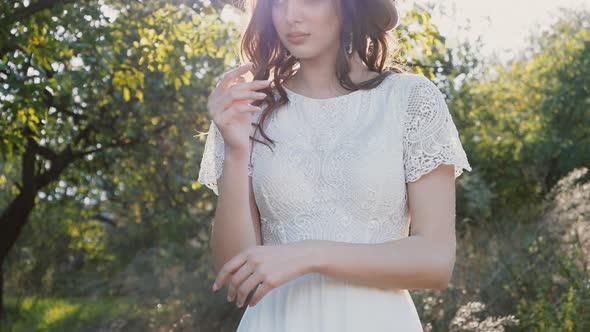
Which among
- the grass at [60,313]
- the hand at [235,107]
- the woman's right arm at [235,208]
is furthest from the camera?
the grass at [60,313]

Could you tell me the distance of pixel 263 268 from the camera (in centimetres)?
204

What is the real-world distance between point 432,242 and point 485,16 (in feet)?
35.5

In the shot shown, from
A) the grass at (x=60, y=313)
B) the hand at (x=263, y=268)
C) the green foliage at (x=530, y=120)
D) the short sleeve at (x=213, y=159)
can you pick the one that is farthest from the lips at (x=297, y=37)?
the green foliage at (x=530, y=120)

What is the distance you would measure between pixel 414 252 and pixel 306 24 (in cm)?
71

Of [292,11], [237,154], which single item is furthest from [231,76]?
[292,11]

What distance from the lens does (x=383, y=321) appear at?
2.37 metres

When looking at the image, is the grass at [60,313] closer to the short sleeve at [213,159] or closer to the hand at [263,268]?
the short sleeve at [213,159]

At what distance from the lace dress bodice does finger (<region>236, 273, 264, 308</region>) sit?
0.45 metres

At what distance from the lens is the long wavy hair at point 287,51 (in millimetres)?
2637

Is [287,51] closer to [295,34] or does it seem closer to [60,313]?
[295,34]

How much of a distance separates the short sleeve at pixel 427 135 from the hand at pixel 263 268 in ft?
1.50

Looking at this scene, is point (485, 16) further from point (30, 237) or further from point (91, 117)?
point (30, 237)

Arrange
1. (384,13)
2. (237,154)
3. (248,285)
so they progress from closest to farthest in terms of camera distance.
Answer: (248,285) < (237,154) < (384,13)

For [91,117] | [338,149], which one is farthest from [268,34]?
[91,117]
